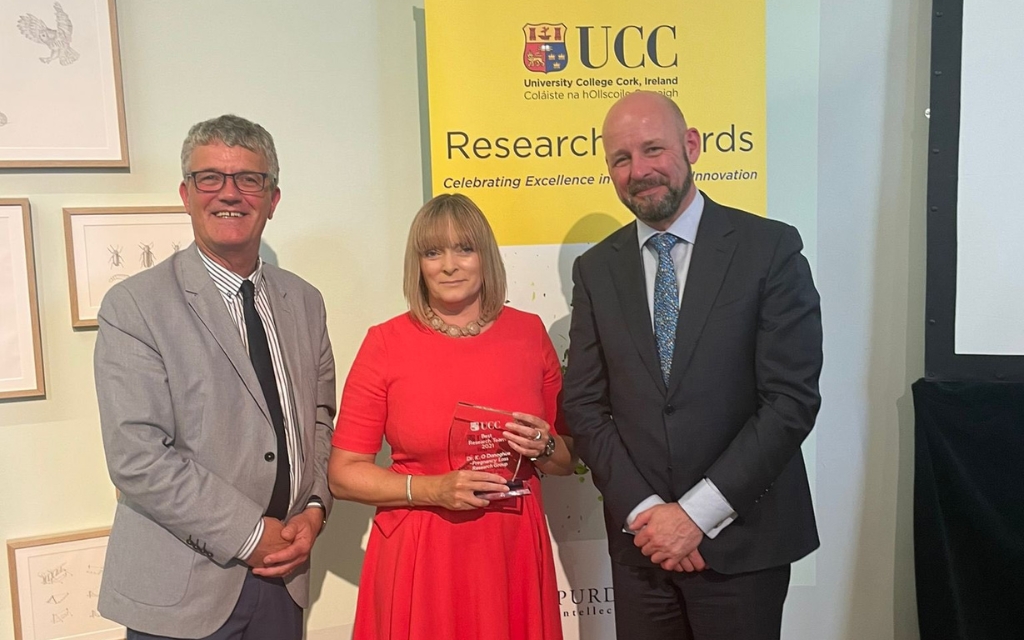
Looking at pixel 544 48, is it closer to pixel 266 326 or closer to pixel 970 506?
pixel 266 326

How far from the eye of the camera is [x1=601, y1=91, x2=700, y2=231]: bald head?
1.65 m

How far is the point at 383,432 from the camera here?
1.81 m

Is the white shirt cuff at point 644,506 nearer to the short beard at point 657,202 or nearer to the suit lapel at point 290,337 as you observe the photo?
the short beard at point 657,202

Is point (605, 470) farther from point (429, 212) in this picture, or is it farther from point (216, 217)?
point (216, 217)

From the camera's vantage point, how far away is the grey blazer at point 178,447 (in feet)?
4.99

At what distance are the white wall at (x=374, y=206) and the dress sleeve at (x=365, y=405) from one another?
27.9 inches

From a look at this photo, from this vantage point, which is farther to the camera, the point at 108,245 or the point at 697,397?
the point at 108,245

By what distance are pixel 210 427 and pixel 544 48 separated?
5.15 ft

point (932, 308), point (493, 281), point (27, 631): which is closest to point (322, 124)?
point (493, 281)

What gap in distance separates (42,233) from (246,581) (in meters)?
1.32

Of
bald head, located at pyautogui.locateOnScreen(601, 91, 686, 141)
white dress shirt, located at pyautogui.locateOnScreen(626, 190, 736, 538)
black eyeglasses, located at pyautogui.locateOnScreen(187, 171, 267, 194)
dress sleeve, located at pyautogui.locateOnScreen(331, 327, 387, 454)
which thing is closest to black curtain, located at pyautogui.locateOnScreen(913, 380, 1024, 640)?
white dress shirt, located at pyautogui.locateOnScreen(626, 190, 736, 538)

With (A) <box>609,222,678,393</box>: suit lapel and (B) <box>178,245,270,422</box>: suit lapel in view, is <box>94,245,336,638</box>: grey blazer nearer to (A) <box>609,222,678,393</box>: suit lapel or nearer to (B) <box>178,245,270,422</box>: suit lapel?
(B) <box>178,245,270,422</box>: suit lapel

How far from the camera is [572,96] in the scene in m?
2.29

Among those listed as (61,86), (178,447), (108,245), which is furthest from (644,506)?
(61,86)
